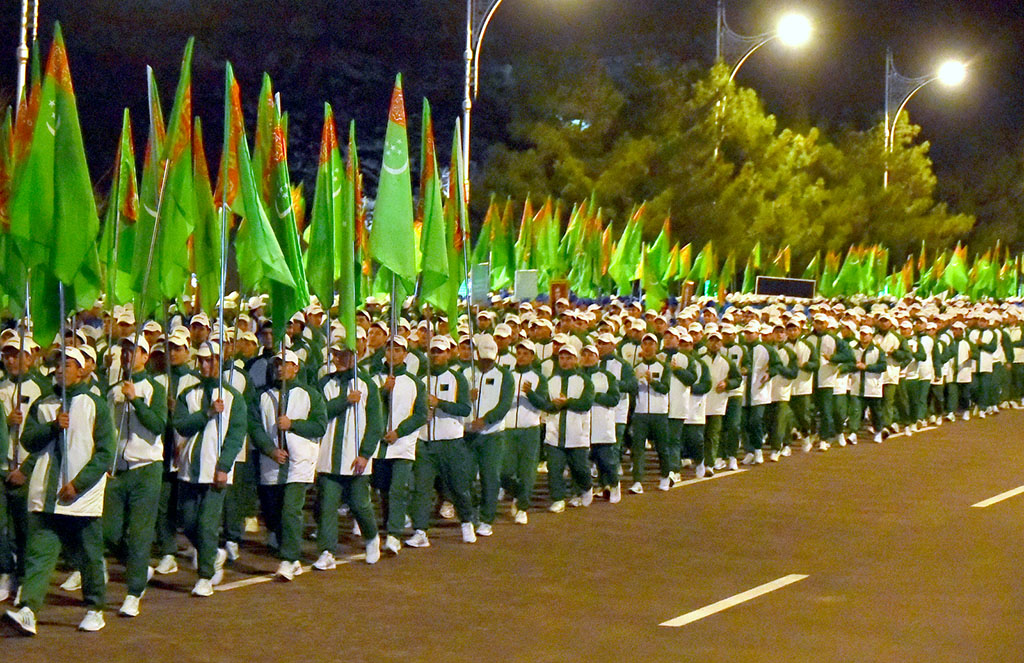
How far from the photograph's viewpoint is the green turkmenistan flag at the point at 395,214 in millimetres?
13852

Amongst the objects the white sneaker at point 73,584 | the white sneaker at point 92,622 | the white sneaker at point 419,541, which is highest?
the white sneaker at point 92,622

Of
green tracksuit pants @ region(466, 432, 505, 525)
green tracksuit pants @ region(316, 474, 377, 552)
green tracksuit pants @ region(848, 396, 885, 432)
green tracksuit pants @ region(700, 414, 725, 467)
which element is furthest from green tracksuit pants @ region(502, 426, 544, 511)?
green tracksuit pants @ region(848, 396, 885, 432)

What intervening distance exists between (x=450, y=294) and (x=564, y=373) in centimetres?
205

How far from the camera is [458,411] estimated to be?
14.6 m

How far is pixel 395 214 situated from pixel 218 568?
3279 mm

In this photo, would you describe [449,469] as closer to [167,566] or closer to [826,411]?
[167,566]

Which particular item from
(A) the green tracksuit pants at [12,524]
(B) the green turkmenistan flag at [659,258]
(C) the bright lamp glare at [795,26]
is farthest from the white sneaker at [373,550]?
(C) the bright lamp glare at [795,26]

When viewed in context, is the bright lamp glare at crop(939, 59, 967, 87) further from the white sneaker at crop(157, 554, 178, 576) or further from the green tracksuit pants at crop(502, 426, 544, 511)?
the white sneaker at crop(157, 554, 178, 576)

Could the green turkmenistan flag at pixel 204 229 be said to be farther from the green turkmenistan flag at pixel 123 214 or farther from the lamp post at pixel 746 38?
the lamp post at pixel 746 38

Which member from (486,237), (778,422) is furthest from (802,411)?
(486,237)

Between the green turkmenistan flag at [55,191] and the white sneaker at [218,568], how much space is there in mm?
2274

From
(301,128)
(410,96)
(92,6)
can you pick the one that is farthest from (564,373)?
(410,96)

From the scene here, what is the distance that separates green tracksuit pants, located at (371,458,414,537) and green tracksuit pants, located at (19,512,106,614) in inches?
135

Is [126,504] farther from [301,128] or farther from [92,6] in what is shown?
[301,128]
